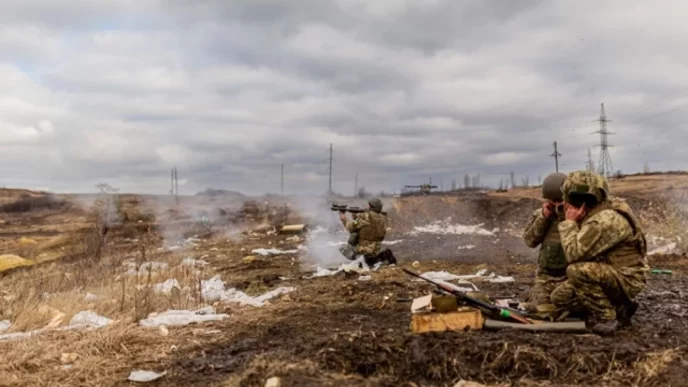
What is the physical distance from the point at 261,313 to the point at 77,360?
256 cm

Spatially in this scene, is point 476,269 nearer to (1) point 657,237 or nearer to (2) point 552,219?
(2) point 552,219

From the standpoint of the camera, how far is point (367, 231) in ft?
38.8

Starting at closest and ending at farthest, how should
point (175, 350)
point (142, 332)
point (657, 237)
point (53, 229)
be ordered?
point (175, 350)
point (142, 332)
point (657, 237)
point (53, 229)

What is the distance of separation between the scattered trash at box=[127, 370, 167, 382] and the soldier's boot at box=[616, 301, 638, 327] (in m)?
4.25

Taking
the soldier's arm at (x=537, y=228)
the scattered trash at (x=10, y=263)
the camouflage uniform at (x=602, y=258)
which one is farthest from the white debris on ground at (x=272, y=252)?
the camouflage uniform at (x=602, y=258)

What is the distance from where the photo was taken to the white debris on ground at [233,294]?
8344 millimetres

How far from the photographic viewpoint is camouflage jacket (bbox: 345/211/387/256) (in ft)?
38.8

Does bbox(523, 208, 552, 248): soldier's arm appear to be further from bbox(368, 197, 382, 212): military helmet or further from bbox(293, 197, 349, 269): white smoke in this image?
bbox(293, 197, 349, 269): white smoke

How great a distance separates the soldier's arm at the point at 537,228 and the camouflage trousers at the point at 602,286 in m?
1.14

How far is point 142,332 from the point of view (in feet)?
19.8

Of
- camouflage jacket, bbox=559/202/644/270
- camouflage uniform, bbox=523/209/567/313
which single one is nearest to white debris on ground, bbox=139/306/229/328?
camouflage uniform, bbox=523/209/567/313

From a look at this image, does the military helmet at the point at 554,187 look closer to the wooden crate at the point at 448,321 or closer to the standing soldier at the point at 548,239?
the standing soldier at the point at 548,239

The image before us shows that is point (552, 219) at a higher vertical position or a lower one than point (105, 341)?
higher

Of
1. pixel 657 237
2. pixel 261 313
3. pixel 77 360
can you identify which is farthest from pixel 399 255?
pixel 77 360
